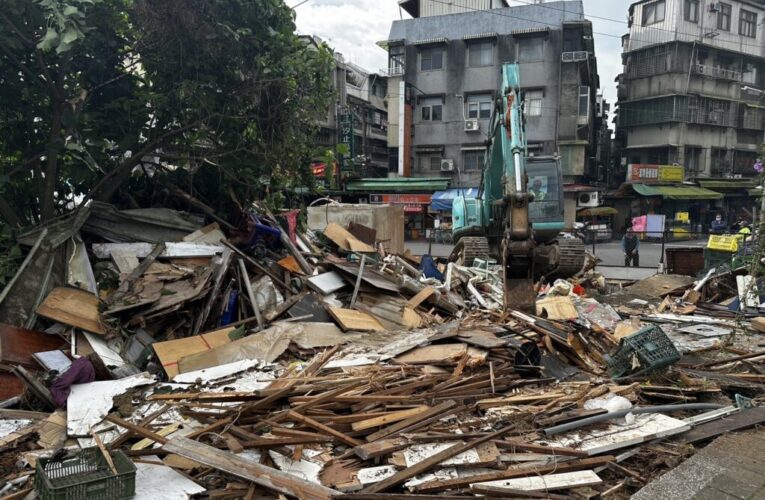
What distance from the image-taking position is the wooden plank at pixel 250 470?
11.1 feet

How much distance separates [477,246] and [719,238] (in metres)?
6.93

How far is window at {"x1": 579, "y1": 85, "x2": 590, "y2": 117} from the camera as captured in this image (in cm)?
2972

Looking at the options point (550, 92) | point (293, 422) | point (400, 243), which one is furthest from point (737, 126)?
point (293, 422)

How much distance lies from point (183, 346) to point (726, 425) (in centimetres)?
575

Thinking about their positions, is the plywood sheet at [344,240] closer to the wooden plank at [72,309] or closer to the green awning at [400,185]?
the wooden plank at [72,309]

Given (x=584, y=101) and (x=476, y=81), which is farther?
(x=476, y=81)

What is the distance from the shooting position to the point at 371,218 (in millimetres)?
15445

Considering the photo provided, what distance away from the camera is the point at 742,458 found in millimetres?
4066

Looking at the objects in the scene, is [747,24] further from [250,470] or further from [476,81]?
[250,470]

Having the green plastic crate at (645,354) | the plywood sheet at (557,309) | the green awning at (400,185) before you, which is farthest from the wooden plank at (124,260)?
the green awning at (400,185)

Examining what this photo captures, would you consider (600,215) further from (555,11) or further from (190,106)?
(190,106)

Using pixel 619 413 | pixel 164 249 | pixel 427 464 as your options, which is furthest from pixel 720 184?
pixel 427 464

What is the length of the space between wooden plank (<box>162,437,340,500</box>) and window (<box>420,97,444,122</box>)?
100 ft

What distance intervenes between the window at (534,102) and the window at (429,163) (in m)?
6.07
